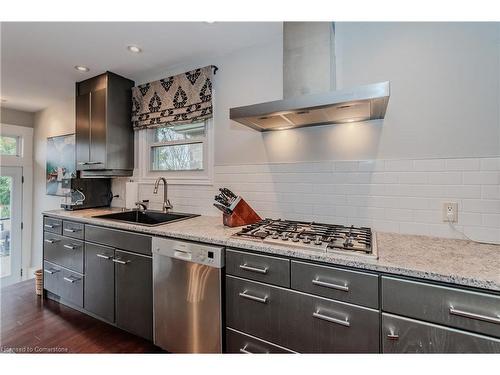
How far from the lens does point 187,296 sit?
4.96 feet

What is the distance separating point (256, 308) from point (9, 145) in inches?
183

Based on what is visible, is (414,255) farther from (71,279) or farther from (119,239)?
(71,279)

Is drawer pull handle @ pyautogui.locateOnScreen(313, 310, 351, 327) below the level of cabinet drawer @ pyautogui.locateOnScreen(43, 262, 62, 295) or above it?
above

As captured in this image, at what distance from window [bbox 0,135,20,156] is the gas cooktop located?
426cm

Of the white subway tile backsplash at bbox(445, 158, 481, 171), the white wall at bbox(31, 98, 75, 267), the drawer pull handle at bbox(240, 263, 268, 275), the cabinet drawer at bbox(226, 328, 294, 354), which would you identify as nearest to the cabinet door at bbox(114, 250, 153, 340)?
the cabinet drawer at bbox(226, 328, 294, 354)

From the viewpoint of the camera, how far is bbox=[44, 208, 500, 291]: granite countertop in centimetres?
92

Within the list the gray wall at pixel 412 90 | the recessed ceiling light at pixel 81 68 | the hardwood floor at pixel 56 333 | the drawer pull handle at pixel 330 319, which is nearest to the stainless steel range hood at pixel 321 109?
the gray wall at pixel 412 90

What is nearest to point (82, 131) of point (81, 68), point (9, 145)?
point (81, 68)

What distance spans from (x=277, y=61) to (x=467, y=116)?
4.37 feet

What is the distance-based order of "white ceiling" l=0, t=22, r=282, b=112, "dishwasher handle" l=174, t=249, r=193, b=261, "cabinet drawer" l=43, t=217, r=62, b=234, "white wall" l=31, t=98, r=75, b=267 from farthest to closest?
"white wall" l=31, t=98, r=75, b=267, "cabinet drawer" l=43, t=217, r=62, b=234, "white ceiling" l=0, t=22, r=282, b=112, "dishwasher handle" l=174, t=249, r=193, b=261

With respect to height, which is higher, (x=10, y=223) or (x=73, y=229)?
(x=73, y=229)

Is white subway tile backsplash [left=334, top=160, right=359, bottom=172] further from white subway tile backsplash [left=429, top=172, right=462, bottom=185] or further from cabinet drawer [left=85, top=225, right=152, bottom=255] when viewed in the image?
cabinet drawer [left=85, top=225, right=152, bottom=255]

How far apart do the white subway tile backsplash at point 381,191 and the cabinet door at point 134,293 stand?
2.56 ft
